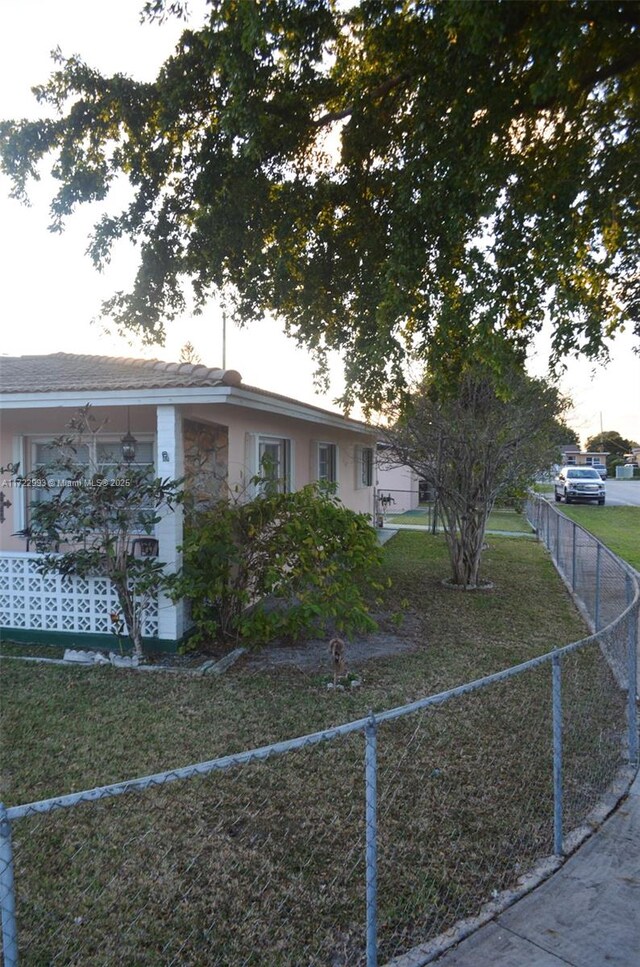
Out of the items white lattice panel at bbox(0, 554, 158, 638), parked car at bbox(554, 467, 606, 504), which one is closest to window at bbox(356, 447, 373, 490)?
white lattice panel at bbox(0, 554, 158, 638)

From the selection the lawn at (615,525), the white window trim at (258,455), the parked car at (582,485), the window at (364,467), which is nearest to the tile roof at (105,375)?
the white window trim at (258,455)

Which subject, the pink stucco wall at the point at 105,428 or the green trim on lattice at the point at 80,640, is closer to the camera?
the green trim on lattice at the point at 80,640

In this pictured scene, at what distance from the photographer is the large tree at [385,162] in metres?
5.84

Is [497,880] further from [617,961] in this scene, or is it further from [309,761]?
[309,761]

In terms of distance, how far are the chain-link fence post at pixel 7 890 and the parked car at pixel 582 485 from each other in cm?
2955

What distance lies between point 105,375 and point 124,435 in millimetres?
1383

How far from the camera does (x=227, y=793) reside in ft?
13.3

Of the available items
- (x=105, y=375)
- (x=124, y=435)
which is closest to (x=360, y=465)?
(x=124, y=435)

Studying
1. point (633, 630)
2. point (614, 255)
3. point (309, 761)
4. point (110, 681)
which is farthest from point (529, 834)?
point (614, 255)

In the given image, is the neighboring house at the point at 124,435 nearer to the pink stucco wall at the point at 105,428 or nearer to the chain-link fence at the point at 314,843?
the pink stucco wall at the point at 105,428

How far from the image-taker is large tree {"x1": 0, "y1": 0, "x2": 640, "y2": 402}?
5.84 m

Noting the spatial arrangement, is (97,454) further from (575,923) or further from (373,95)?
(575,923)

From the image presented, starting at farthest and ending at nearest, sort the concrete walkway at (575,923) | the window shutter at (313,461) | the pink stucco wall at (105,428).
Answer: the window shutter at (313,461), the pink stucco wall at (105,428), the concrete walkway at (575,923)

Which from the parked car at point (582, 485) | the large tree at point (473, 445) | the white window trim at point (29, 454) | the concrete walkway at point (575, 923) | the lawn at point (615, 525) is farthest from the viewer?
the parked car at point (582, 485)
